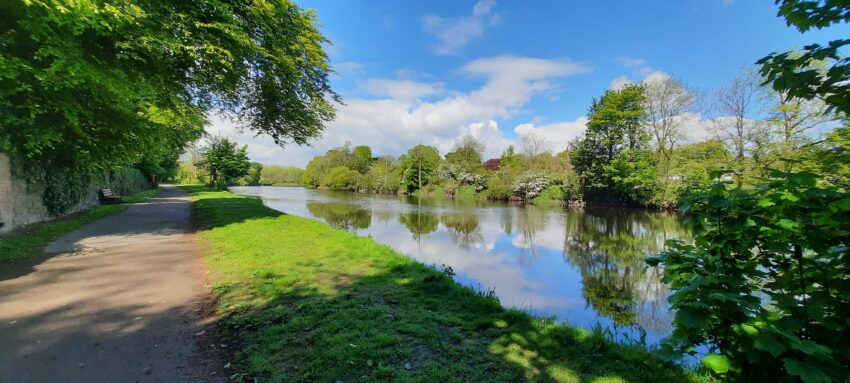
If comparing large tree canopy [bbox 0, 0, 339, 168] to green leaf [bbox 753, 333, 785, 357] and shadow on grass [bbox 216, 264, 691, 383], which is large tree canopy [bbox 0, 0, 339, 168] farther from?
green leaf [bbox 753, 333, 785, 357]

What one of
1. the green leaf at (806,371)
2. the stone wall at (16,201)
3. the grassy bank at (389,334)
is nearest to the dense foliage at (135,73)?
the stone wall at (16,201)

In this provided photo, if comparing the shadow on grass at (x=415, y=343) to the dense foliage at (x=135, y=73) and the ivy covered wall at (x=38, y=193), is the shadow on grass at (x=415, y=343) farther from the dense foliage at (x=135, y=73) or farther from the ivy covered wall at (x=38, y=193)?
the ivy covered wall at (x=38, y=193)

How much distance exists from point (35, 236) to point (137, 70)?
15.9 feet

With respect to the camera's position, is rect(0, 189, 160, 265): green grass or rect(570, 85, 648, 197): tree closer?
rect(0, 189, 160, 265): green grass

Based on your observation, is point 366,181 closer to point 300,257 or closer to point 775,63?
point 300,257

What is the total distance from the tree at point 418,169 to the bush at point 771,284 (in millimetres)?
53425

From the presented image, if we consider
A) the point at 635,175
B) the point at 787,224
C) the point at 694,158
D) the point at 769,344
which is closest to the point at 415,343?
the point at 769,344

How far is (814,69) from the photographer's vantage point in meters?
2.45

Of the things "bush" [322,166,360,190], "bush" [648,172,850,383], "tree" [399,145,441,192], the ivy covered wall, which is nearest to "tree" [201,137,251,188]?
"bush" [322,166,360,190]

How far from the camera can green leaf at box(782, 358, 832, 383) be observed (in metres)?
1.94

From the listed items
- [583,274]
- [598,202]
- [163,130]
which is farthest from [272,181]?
[583,274]

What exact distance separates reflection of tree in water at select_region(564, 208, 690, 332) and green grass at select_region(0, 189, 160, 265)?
1101cm

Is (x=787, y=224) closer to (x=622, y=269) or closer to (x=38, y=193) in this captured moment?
(x=622, y=269)

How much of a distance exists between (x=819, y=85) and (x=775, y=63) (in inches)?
11.4
